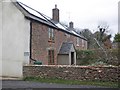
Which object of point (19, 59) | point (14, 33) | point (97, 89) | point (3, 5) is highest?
point (3, 5)

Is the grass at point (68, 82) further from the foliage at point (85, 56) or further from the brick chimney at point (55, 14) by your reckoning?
the brick chimney at point (55, 14)

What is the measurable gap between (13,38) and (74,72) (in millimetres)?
6989

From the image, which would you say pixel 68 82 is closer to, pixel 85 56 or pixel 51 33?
pixel 51 33

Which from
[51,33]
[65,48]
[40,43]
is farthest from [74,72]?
[65,48]

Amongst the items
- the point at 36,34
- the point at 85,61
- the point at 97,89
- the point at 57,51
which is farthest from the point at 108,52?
the point at 97,89

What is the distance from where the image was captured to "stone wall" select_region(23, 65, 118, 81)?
17.4 m

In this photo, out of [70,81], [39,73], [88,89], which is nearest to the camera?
[88,89]

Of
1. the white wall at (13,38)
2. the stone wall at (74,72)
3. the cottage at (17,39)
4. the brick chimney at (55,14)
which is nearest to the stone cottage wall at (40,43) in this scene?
the cottage at (17,39)

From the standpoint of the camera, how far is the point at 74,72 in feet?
59.4

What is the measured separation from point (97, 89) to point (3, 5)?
494 inches

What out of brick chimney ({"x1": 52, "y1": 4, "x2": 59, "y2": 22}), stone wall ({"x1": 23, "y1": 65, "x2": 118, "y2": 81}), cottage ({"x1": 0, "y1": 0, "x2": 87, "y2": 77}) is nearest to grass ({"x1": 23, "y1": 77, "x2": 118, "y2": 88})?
stone wall ({"x1": 23, "y1": 65, "x2": 118, "y2": 81})

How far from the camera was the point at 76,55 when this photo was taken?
36.6m

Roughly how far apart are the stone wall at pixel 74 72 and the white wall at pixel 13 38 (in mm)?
2594

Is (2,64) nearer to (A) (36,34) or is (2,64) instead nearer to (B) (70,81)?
(A) (36,34)
